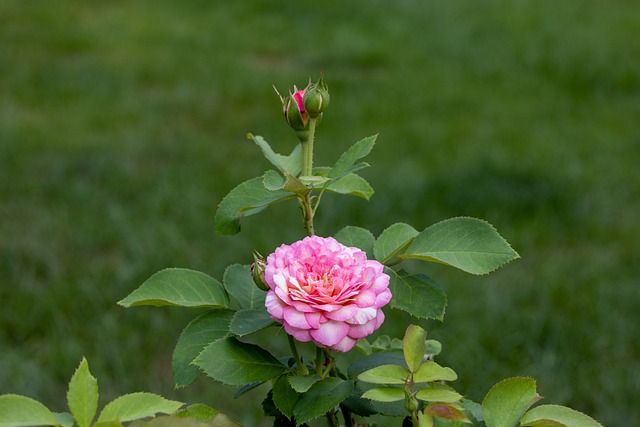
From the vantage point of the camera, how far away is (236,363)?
0.70 m

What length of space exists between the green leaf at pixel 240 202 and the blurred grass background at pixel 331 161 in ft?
4.33

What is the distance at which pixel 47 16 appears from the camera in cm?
500

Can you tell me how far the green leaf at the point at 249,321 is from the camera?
695 millimetres

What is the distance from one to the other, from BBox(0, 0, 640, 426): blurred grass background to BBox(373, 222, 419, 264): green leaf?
1.34 m

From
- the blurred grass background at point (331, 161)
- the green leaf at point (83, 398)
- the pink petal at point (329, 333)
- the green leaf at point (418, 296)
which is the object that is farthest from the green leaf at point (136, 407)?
the blurred grass background at point (331, 161)

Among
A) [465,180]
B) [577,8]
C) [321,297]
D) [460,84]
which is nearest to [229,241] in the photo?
[465,180]

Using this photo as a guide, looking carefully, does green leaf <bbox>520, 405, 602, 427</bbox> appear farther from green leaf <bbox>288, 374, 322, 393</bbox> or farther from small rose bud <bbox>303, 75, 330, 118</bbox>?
small rose bud <bbox>303, 75, 330, 118</bbox>

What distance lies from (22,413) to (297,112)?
347 millimetres

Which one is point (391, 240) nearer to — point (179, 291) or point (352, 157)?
point (352, 157)

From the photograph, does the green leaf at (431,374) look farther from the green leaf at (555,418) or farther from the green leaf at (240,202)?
the green leaf at (240,202)

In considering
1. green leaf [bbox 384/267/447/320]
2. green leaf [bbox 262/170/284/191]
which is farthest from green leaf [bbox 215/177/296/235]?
green leaf [bbox 384/267/447/320]

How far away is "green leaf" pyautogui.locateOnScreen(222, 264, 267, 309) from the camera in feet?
2.62

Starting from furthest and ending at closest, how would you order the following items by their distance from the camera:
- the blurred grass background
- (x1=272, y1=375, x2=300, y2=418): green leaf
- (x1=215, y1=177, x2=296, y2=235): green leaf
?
the blurred grass background → (x1=215, y1=177, x2=296, y2=235): green leaf → (x1=272, y1=375, x2=300, y2=418): green leaf

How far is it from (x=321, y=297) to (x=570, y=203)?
2.51 meters
